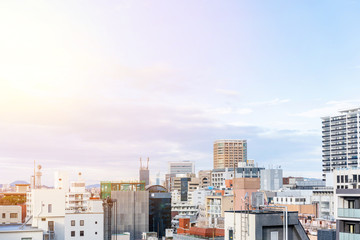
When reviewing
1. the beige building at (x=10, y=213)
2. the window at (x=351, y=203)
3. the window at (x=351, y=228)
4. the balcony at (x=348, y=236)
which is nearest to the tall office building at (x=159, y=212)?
the beige building at (x=10, y=213)

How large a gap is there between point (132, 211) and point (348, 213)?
3176 inches

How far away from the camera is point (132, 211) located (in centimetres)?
11006

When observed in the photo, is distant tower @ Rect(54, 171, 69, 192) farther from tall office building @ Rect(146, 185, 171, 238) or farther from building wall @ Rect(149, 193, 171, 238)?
building wall @ Rect(149, 193, 171, 238)

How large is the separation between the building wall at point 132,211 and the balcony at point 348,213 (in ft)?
257

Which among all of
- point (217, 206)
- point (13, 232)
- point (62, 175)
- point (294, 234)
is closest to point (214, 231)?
point (13, 232)

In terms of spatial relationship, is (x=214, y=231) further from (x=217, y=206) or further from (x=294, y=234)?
(x=217, y=206)

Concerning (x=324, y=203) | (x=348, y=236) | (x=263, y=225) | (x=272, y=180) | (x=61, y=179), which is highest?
(x=263, y=225)

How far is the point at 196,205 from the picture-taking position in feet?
559

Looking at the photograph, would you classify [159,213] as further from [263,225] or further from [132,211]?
[263,225]

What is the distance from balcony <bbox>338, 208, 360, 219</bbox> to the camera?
112 feet

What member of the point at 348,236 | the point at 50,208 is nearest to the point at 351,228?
the point at 348,236

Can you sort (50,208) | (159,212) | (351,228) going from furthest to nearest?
(159,212)
(50,208)
(351,228)

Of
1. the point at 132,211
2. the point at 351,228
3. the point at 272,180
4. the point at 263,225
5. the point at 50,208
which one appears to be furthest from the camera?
the point at 272,180

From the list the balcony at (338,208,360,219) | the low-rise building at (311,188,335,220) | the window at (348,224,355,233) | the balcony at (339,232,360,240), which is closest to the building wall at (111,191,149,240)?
the low-rise building at (311,188,335,220)
